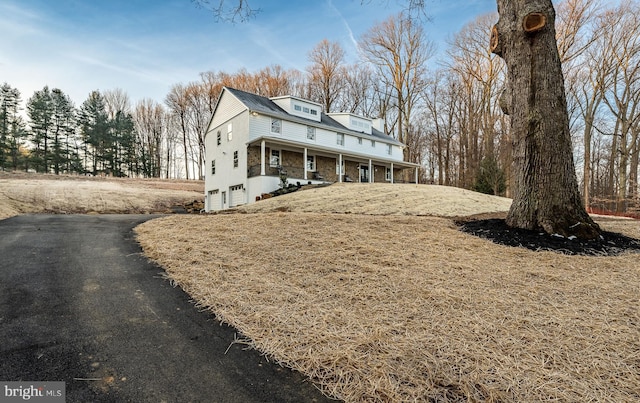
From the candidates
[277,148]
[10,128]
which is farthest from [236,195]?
[10,128]

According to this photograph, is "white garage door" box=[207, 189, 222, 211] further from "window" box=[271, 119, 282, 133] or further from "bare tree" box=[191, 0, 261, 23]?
"bare tree" box=[191, 0, 261, 23]

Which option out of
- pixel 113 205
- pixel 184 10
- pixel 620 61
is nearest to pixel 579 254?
pixel 184 10

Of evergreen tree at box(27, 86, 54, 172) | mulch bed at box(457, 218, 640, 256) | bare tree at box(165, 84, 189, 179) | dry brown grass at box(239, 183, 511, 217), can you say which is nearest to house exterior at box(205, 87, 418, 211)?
dry brown grass at box(239, 183, 511, 217)

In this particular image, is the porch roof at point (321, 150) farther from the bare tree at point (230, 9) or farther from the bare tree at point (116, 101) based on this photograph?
the bare tree at point (116, 101)

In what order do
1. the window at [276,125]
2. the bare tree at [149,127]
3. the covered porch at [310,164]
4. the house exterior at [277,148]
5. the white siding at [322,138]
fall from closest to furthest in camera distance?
the covered porch at [310,164], the house exterior at [277,148], the white siding at [322,138], the window at [276,125], the bare tree at [149,127]

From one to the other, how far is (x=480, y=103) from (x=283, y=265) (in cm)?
2407

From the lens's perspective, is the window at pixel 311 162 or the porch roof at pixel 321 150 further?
the window at pixel 311 162

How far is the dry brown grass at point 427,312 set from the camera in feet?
5.24

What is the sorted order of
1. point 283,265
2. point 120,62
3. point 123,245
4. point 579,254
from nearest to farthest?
1. point 283,265
2. point 579,254
3. point 123,245
4. point 120,62

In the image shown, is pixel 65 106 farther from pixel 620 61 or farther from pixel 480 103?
pixel 620 61

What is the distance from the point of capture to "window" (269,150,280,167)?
56.1 ft

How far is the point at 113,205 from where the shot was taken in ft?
53.3

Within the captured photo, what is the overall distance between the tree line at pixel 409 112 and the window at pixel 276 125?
8413mm

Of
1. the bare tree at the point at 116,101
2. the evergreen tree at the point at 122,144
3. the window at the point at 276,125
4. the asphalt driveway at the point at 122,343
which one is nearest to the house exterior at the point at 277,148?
the window at the point at 276,125
